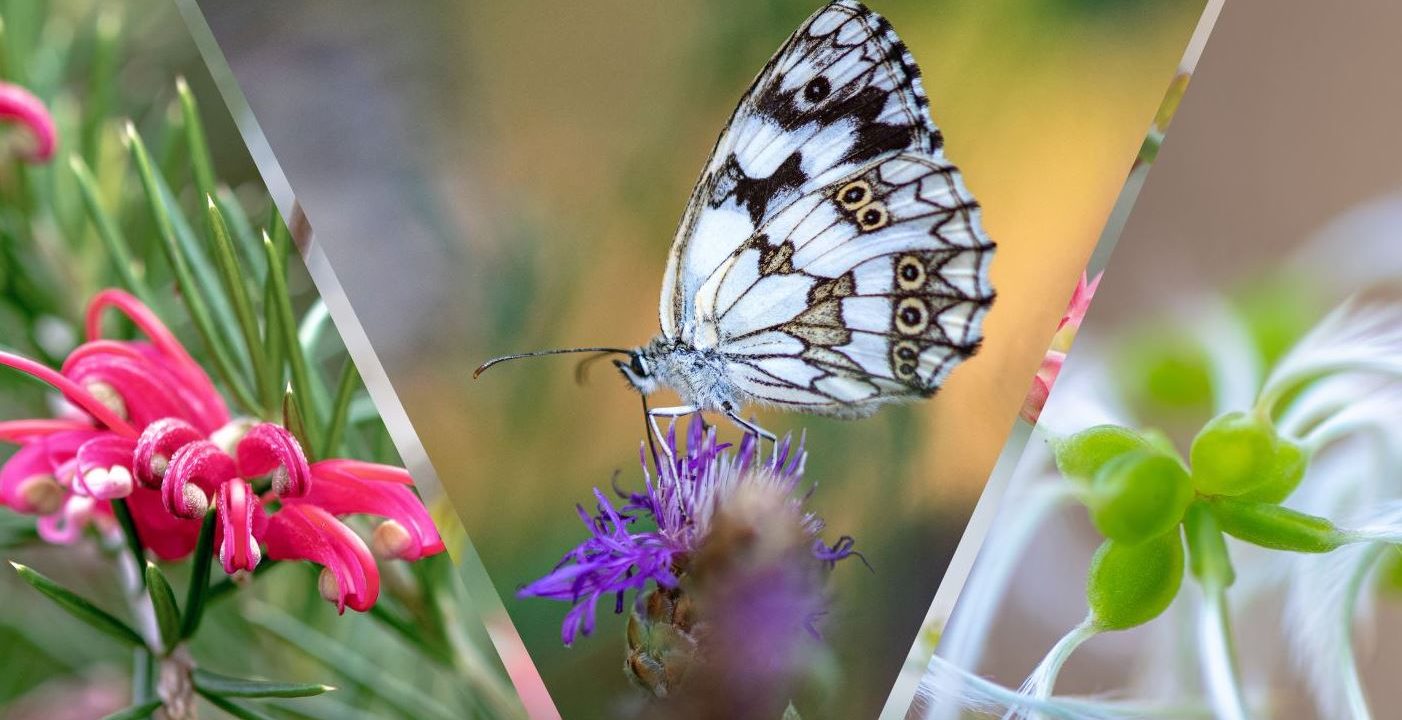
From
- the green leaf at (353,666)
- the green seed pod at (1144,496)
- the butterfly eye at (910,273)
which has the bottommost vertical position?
the green leaf at (353,666)

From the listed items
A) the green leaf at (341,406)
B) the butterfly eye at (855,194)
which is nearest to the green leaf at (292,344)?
the green leaf at (341,406)

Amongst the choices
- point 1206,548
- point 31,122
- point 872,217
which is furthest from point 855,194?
point 31,122

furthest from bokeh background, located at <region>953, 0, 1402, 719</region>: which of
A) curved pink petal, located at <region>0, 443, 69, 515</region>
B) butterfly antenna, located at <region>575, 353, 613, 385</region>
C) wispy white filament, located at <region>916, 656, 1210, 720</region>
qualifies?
curved pink petal, located at <region>0, 443, 69, 515</region>

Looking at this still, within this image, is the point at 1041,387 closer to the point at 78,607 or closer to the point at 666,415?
the point at 666,415

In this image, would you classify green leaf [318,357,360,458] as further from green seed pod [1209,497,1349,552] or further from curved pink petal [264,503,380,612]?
green seed pod [1209,497,1349,552]

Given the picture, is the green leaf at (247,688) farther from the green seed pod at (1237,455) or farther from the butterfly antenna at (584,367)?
the green seed pod at (1237,455)

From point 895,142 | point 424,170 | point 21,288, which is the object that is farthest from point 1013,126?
point 21,288

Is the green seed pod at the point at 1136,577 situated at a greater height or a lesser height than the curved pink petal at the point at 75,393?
greater
